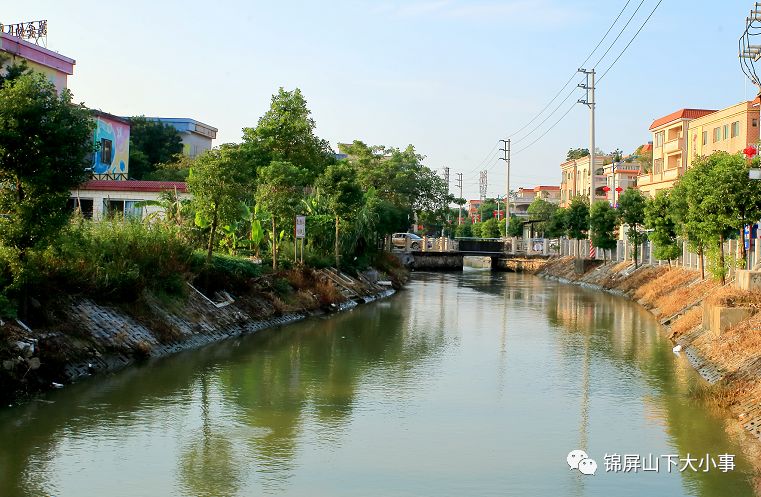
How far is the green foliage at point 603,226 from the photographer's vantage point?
5359cm

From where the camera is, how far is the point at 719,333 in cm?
1970

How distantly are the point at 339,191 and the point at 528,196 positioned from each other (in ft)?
347

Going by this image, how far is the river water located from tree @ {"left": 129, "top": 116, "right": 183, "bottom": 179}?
38.6 m

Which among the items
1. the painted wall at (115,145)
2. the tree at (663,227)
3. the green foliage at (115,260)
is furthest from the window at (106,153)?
the tree at (663,227)

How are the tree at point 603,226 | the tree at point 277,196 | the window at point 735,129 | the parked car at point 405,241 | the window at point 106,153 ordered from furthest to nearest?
the parked car at point 405,241 → the window at point 735,129 → the tree at point 603,226 → the window at point 106,153 → the tree at point 277,196

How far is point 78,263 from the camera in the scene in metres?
18.8

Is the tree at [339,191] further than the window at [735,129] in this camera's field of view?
No

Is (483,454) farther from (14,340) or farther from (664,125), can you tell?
(664,125)

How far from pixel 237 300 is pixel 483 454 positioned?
47.9ft

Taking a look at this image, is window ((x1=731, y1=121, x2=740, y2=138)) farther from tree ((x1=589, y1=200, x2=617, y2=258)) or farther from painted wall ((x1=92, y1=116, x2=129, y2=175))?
painted wall ((x1=92, y1=116, x2=129, y2=175))

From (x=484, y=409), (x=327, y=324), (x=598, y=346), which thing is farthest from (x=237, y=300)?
(x=484, y=409)

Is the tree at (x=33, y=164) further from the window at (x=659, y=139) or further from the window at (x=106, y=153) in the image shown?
the window at (x=659, y=139)

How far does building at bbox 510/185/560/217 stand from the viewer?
130 meters

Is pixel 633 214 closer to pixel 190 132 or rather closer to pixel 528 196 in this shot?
pixel 190 132
